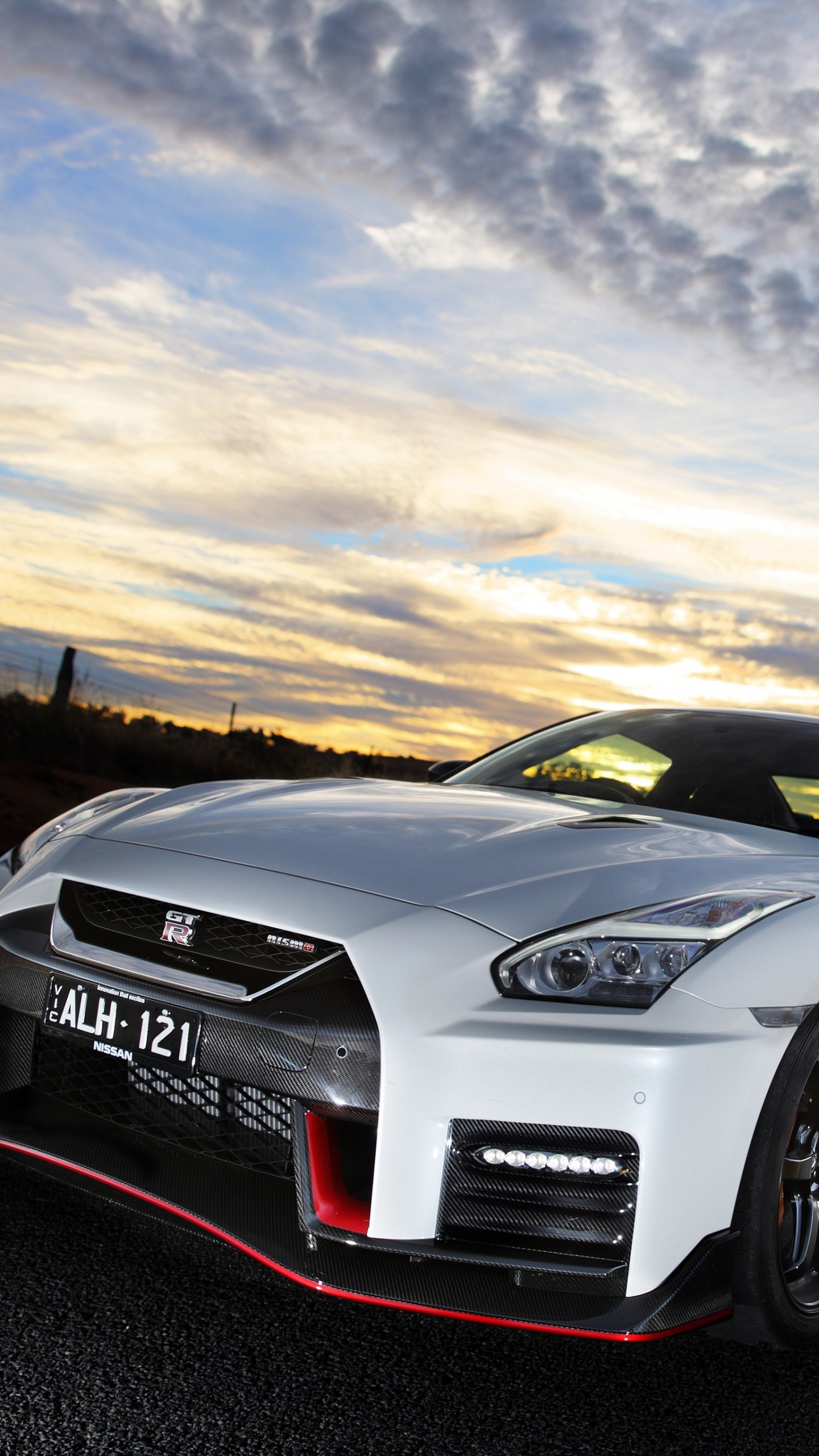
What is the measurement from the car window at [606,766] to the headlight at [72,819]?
1294 mm

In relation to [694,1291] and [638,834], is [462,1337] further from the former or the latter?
[638,834]

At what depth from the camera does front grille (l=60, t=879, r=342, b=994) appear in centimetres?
226

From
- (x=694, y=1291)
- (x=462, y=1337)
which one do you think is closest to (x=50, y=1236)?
(x=462, y=1337)

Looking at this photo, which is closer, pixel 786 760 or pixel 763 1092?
pixel 763 1092

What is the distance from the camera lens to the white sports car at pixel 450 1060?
2.01m

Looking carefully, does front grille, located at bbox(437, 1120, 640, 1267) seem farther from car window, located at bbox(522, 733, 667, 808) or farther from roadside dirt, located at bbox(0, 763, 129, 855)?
roadside dirt, located at bbox(0, 763, 129, 855)

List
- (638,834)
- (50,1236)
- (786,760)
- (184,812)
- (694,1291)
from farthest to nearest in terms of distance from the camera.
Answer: (786,760)
(184,812)
(638,834)
(50,1236)
(694,1291)

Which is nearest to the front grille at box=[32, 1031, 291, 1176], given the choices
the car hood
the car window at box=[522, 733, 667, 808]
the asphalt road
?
the asphalt road

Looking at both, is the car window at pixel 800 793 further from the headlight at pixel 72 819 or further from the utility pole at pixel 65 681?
the utility pole at pixel 65 681

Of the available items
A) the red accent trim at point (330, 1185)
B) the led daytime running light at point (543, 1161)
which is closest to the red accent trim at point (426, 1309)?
the red accent trim at point (330, 1185)

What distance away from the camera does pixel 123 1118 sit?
94.2 inches

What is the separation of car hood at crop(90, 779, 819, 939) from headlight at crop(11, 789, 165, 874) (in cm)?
19

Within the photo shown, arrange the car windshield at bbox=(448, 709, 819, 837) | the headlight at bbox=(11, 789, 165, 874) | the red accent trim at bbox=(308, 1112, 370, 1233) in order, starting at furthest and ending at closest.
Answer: the car windshield at bbox=(448, 709, 819, 837)
the headlight at bbox=(11, 789, 165, 874)
the red accent trim at bbox=(308, 1112, 370, 1233)

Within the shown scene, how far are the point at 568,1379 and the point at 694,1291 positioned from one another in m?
0.31
